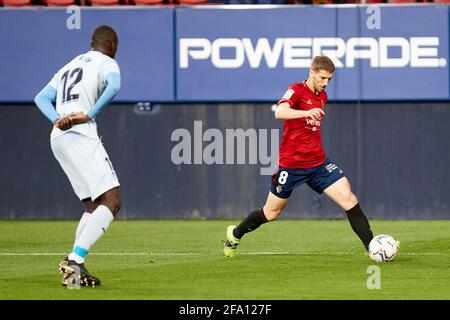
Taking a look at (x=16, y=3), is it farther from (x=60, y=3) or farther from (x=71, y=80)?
(x=71, y=80)

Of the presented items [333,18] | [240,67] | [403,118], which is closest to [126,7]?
[240,67]

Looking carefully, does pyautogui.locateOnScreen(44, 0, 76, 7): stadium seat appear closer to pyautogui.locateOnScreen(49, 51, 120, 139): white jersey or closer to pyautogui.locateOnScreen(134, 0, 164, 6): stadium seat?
pyautogui.locateOnScreen(134, 0, 164, 6): stadium seat

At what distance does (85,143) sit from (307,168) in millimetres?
3377

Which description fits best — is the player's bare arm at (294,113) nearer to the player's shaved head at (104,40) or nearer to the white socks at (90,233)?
the player's shaved head at (104,40)

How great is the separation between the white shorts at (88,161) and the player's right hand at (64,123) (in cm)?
11

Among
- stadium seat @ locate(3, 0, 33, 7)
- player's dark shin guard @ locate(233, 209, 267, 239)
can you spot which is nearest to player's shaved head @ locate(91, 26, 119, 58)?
player's dark shin guard @ locate(233, 209, 267, 239)

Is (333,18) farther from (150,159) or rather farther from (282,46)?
(150,159)

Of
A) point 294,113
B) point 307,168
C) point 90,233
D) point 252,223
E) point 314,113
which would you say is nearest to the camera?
point 90,233

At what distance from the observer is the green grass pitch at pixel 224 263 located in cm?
1036

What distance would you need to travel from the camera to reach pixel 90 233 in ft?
34.7

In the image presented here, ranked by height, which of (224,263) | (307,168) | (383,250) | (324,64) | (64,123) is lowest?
(224,263)

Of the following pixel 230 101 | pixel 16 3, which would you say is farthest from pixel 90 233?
pixel 16 3

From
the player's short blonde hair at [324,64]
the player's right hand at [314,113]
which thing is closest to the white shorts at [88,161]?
the player's right hand at [314,113]

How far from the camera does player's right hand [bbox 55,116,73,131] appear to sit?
35.0ft
